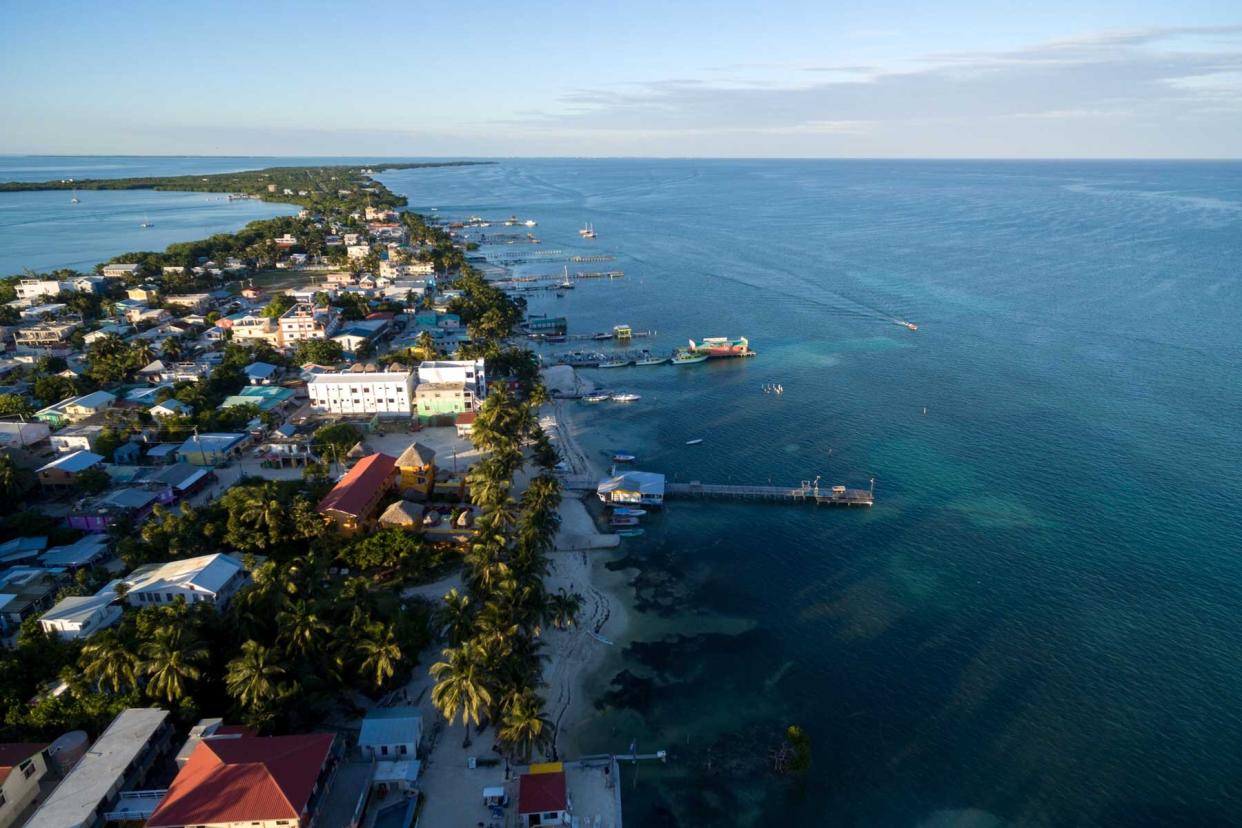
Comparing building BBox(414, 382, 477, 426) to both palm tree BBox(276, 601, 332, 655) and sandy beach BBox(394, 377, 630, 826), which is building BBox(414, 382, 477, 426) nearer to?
sandy beach BBox(394, 377, 630, 826)

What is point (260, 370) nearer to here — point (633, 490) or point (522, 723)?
point (633, 490)

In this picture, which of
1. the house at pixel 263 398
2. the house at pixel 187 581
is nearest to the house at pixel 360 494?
the house at pixel 187 581

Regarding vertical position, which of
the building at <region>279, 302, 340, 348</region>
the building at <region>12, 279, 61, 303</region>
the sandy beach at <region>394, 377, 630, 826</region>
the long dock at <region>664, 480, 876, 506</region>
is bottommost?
the sandy beach at <region>394, 377, 630, 826</region>

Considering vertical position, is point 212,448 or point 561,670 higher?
point 212,448

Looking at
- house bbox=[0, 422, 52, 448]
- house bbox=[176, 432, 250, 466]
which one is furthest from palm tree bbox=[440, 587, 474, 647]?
house bbox=[0, 422, 52, 448]

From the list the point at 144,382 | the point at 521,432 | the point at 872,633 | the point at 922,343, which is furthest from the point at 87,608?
the point at 922,343

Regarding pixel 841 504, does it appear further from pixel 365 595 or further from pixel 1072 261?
pixel 1072 261

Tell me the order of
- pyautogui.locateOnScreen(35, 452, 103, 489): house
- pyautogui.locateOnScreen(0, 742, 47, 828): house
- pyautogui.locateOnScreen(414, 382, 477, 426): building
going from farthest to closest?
pyautogui.locateOnScreen(414, 382, 477, 426): building, pyautogui.locateOnScreen(35, 452, 103, 489): house, pyautogui.locateOnScreen(0, 742, 47, 828): house

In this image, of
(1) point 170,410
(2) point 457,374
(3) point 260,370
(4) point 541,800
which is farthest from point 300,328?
(4) point 541,800
